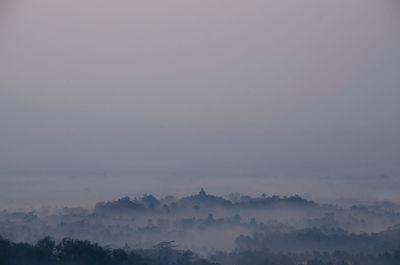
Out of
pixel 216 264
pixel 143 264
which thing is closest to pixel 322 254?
pixel 216 264

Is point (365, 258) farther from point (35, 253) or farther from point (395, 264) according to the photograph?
point (35, 253)

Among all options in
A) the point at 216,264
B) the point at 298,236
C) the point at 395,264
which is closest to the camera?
the point at 395,264

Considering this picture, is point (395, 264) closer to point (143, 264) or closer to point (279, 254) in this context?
point (279, 254)

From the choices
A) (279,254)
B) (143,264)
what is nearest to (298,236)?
(279,254)

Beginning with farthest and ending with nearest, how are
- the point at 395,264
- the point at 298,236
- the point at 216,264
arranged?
the point at 298,236 → the point at 216,264 → the point at 395,264

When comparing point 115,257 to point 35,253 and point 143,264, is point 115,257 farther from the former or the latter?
point 35,253

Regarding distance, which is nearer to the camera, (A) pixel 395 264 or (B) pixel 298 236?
(A) pixel 395 264

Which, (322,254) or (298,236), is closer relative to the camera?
(322,254)

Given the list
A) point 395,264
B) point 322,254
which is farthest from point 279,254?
point 395,264
